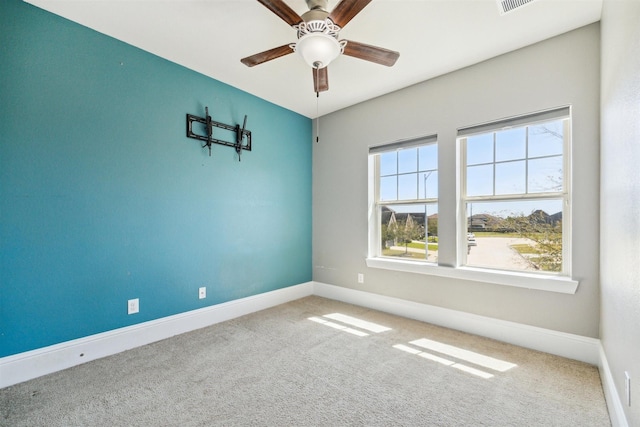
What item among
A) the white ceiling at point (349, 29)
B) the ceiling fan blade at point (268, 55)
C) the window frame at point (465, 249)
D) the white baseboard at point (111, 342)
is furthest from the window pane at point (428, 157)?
the white baseboard at point (111, 342)

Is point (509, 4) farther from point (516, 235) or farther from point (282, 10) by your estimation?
point (516, 235)

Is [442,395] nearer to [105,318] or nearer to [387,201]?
[387,201]

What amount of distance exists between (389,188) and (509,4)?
199cm

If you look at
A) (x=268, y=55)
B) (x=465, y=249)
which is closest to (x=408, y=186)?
(x=465, y=249)

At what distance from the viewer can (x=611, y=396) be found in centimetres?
155

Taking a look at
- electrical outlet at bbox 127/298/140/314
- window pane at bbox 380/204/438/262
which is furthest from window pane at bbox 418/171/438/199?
electrical outlet at bbox 127/298/140/314

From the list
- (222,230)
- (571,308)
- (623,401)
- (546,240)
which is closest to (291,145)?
Answer: (222,230)

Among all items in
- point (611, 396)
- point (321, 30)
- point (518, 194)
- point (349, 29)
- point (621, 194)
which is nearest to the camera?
point (621, 194)

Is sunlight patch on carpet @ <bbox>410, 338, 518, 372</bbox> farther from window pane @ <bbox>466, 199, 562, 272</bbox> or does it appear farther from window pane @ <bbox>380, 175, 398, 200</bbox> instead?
window pane @ <bbox>380, 175, 398, 200</bbox>

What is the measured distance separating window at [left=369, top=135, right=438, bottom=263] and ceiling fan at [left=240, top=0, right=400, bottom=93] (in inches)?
55.3

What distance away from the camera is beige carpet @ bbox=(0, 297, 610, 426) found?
1.57m

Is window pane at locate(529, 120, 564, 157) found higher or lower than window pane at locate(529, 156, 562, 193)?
higher

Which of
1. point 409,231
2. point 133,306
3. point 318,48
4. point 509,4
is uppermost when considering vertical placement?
point 509,4

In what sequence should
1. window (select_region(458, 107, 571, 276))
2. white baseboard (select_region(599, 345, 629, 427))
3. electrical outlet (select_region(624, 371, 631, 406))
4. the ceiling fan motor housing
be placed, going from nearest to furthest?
electrical outlet (select_region(624, 371, 631, 406)) < white baseboard (select_region(599, 345, 629, 427)) < the ceiling fan motor housing < window (select_region(458, 107, 571, 276))
